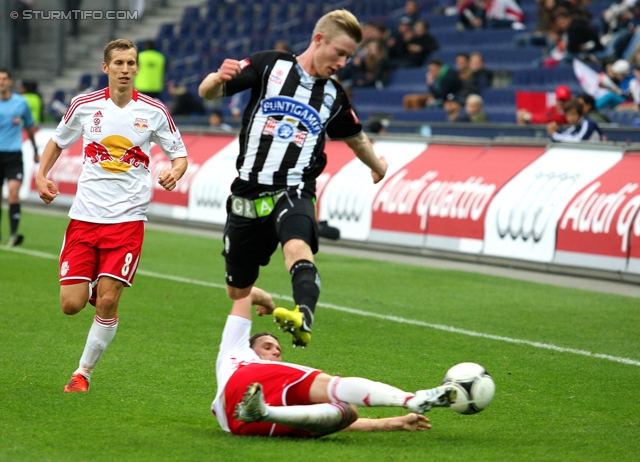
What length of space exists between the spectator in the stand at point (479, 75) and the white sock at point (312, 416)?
14.8 meters

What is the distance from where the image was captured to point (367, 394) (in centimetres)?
509

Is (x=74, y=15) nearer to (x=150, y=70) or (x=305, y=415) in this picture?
(x=150, y=70)

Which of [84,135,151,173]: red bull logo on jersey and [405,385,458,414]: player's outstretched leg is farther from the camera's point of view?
[84,135,151,173]: red bull logo on jersey

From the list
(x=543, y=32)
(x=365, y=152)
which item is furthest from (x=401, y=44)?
(x=365, y=152)

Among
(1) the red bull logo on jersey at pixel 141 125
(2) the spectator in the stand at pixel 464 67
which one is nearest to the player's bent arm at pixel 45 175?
(1) the red bull logo on jersey at pixel 141 125

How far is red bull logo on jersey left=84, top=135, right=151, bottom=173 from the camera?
6531 mm

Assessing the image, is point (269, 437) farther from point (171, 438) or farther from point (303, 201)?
point (303, 201)

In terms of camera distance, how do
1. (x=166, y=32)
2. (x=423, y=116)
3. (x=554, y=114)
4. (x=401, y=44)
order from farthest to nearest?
(x=166, y=32) < (x=401, y=44) < (x=423, y=116) < (x=554, y=114)

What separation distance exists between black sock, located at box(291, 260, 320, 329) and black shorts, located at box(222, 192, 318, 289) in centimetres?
24

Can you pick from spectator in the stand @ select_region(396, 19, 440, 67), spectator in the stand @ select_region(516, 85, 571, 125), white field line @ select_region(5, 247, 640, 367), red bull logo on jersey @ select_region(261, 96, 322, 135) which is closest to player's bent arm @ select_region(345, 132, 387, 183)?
red bull logo on jersey @ select_region(261, 96, 322, 135)

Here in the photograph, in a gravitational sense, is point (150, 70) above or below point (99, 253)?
above

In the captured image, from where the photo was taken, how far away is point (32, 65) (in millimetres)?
→ 36688

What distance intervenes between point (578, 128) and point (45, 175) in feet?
28.6

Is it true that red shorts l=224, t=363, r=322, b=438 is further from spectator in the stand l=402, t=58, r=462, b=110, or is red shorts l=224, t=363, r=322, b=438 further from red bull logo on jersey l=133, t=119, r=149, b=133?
spectator in the stand l=402, t=58, r=462, b=110
